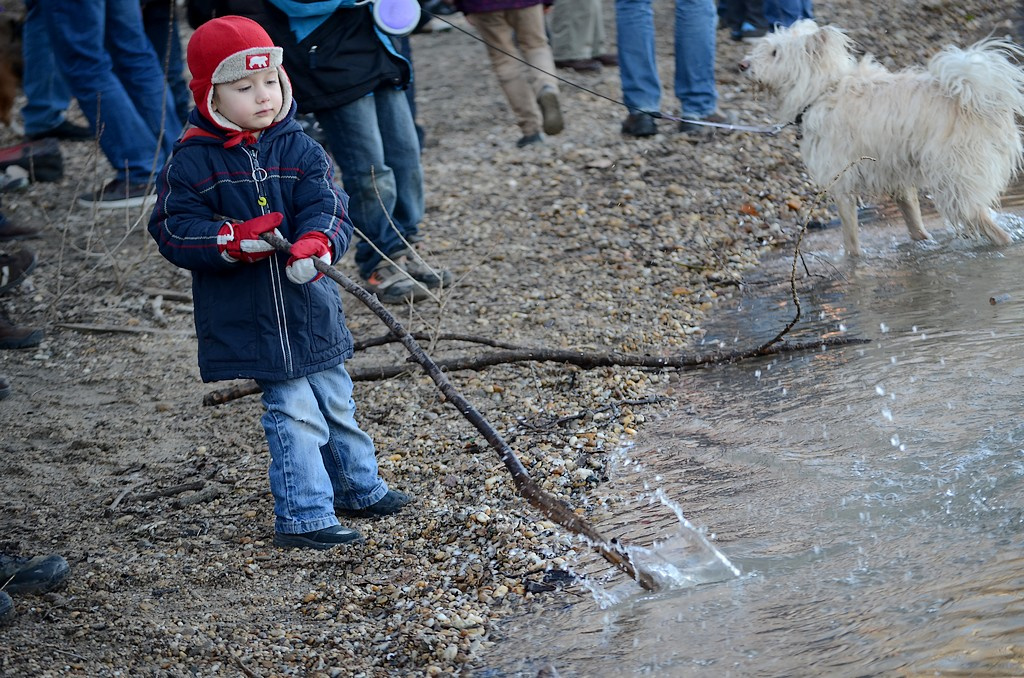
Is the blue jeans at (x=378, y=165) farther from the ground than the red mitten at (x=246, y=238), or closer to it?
closer to it

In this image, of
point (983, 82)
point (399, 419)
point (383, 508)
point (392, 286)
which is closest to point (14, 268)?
point (392, 286)

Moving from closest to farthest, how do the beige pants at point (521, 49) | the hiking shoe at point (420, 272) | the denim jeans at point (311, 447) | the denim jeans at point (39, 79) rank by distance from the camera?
the denim jeans at point (311, 447), the hiking shoe at point (420, 272), the beige pants at point (521, 49), the denim jeans at point (39, 79)

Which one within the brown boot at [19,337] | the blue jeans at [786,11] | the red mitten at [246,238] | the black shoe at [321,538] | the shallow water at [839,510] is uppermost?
the red mitten at [246,238]

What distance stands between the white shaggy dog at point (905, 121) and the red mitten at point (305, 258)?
9.34 feet

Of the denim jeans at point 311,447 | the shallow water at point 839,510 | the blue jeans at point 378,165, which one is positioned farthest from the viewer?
the blue jeans at point 378,165

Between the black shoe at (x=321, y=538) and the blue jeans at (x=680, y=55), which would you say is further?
the blue jeans at (x=680, y=55)

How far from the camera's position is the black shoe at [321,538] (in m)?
3.78

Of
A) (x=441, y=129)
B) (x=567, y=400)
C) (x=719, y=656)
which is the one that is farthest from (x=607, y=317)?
(x=441, y=129)

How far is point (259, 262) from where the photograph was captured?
3.55m

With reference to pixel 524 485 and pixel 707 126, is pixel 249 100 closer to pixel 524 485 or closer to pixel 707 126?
pixel 524 485

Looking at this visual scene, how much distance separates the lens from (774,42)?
6.38 m

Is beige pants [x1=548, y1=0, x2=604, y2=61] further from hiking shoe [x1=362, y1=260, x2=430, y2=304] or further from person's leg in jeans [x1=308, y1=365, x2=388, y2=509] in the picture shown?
person's leg in jeans [x1=308, y1=365, x2=388, y2=509]

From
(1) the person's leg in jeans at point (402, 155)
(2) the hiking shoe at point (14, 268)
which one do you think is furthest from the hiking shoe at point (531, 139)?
(2) the hiking shoe at point (14, 268)

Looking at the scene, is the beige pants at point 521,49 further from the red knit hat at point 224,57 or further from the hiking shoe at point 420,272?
the red knit hat at point 224,57
